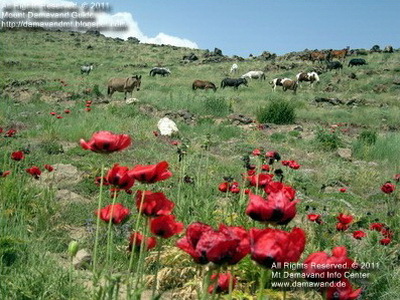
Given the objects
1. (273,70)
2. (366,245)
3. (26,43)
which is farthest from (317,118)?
(26,43)

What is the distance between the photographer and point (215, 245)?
1.20 metres

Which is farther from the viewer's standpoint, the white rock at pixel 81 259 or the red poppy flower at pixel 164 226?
the white rock at pixel 81 259

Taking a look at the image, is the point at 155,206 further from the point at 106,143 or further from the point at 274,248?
the point at 274,248

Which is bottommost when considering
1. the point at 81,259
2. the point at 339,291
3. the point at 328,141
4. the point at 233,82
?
the point at 81,259

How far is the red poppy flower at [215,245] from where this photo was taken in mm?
1205

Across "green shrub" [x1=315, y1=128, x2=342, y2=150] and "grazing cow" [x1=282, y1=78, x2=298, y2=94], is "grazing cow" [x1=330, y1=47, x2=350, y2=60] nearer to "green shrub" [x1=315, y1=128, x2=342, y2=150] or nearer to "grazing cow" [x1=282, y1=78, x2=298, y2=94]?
"grazing cow" [x1=282, y1=78, x2=298, y2=94]

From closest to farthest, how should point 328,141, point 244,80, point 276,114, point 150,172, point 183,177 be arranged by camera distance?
point 150,172, point 183,177, point 328,141, point 276,114, point 244,80

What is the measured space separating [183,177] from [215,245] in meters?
3.48

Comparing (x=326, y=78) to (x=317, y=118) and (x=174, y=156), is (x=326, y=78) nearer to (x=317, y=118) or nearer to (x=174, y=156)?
(x=317, y=118)

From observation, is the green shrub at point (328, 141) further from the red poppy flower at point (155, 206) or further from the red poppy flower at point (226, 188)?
the red poppy flower at point (155, 206)

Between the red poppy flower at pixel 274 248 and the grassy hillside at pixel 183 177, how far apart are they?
447 millimetres

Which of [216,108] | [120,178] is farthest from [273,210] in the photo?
[216,108]

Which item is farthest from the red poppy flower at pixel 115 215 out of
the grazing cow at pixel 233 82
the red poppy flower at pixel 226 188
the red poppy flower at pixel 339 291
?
the grazing cow at pixel 233 82

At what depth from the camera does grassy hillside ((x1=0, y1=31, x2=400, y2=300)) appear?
305 centimetres
